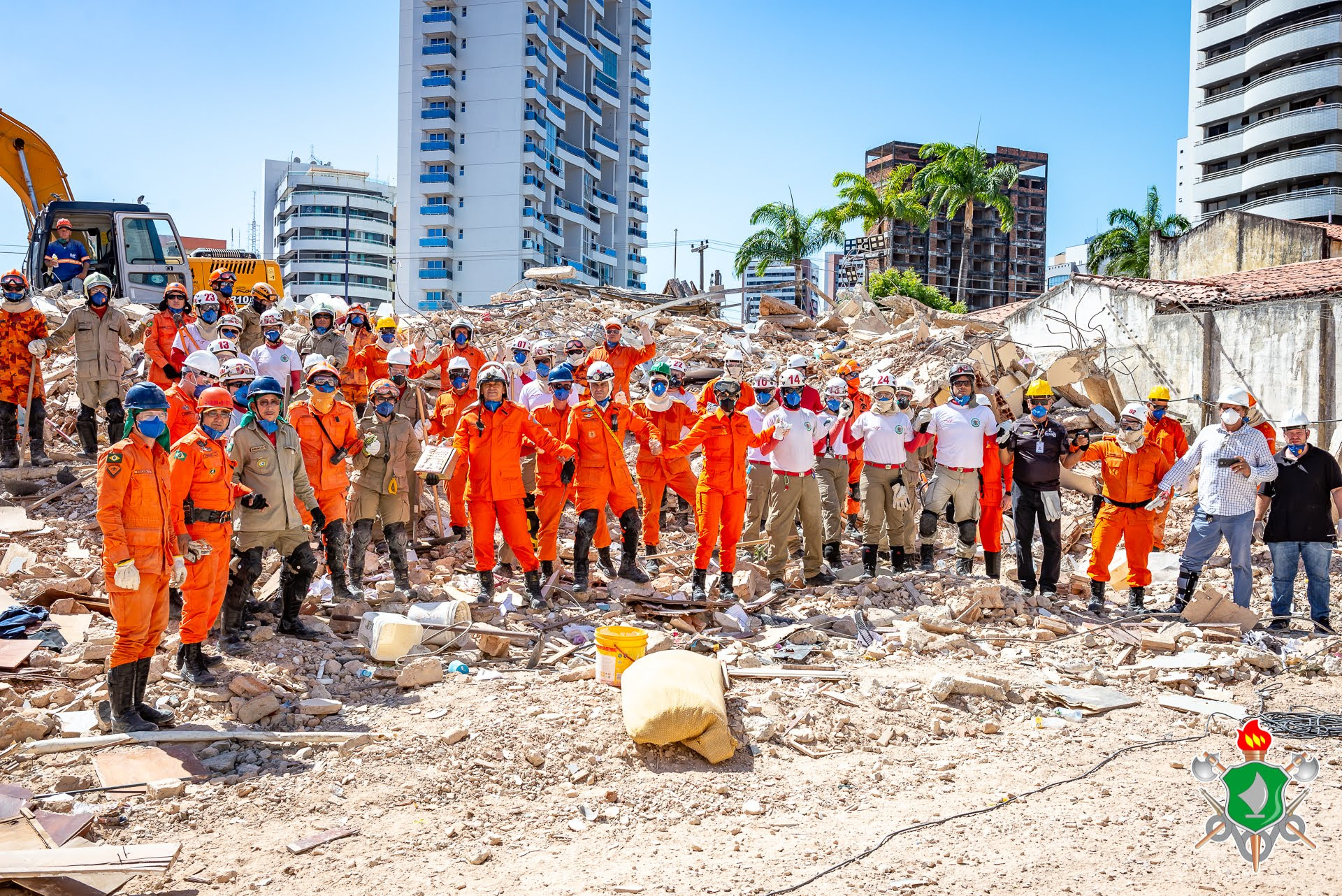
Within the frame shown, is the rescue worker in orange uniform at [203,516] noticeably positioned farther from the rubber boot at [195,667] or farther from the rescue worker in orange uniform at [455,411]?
the rescue worker in orange uniform at [455,411]

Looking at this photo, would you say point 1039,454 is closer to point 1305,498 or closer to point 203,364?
point 1305,498

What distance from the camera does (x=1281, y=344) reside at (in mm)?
13625

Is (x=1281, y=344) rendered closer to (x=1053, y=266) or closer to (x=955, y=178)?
(x=955, y=178)

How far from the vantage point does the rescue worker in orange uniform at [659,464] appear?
10.2 m

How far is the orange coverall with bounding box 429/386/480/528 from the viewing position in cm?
922

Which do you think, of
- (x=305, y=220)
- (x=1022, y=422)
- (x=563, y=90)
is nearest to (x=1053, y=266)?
(x=563, y=90)

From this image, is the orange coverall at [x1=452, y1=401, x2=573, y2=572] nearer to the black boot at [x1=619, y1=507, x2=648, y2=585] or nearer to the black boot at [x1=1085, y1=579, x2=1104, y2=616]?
the black boot at [x1=619, y1=507, x2=648, y2=585]

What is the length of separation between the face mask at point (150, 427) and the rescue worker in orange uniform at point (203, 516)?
31cm

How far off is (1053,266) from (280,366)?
6970 centimetres

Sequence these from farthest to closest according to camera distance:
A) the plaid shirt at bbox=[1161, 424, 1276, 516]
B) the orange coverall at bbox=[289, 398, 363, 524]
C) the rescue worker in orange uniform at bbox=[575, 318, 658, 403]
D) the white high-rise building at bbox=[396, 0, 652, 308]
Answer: the white high-rise building at bbox=[396, 0, 652, 308]
the rescue worker in orange uniform at bbox=[575, 318, 658, 403]
the plaid shirt at bbox=[1161, 424, 1276, 516]
the orange coverall at bbox=[289, 398, 363, 524]

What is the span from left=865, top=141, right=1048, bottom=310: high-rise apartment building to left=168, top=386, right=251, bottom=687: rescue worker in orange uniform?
7024 centimetres

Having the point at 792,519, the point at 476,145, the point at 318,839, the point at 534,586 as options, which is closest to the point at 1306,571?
the point at 792,519

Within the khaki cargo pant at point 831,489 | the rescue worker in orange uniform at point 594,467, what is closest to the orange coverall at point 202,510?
the rescue worker in orange uniform at point 594,467

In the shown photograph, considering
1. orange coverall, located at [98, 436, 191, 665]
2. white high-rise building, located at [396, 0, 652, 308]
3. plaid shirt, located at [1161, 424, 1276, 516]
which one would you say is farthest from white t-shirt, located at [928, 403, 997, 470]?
white high-rise building, located at [396, 0, 652, 308]
